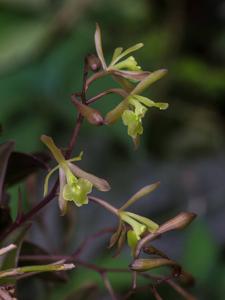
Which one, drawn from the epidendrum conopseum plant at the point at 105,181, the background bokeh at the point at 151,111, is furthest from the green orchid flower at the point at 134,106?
the background bokeh at the point at 151,111

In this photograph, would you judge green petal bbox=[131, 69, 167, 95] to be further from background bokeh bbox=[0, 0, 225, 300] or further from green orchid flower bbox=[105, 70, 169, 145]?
background bokeh bbox=[0, 0, 225, 300]

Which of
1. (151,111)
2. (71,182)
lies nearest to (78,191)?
(71,182)

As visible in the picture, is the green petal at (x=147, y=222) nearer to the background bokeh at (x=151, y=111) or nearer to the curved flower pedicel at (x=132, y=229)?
the curved flower pedicel at (x=132, y=229)

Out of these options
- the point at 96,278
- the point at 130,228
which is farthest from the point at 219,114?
the point at 130,228

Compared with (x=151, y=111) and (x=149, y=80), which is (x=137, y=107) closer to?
(x=149, y=80)

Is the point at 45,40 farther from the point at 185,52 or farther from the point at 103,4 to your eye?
the point at 185,52

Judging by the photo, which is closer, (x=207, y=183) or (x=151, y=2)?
(x=207, y=183)
